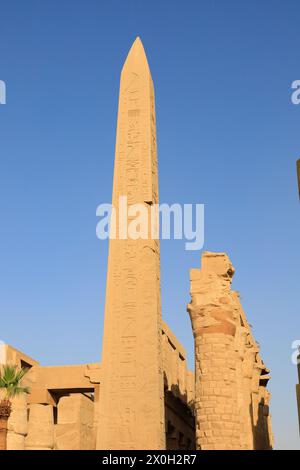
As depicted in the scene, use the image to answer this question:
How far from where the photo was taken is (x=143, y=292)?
10898 mm

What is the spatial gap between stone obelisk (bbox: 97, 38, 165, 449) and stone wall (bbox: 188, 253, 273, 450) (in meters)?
1.10

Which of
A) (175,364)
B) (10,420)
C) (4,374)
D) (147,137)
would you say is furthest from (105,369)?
(175,364)

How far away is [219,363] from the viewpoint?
11391mm

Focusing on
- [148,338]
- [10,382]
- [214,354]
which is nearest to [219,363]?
Result: [214,354]

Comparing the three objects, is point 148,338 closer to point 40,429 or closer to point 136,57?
point 136,57

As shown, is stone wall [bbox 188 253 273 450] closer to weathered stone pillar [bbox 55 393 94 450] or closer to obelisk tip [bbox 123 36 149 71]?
obelisk tip [bbox 123 36 149 71]

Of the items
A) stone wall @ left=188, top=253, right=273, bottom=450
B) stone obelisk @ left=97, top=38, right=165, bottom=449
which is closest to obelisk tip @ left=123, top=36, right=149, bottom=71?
stone obelisk @ left=97, top=38, right=165, bottom=449

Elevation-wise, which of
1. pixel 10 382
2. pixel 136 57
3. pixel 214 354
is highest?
pixel 136 57

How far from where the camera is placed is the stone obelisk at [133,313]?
10133 millimetres

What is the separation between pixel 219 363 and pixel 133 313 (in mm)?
1840

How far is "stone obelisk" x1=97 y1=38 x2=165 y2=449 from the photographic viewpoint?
10133 mm

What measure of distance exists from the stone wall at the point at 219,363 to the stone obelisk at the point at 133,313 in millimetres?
1097
